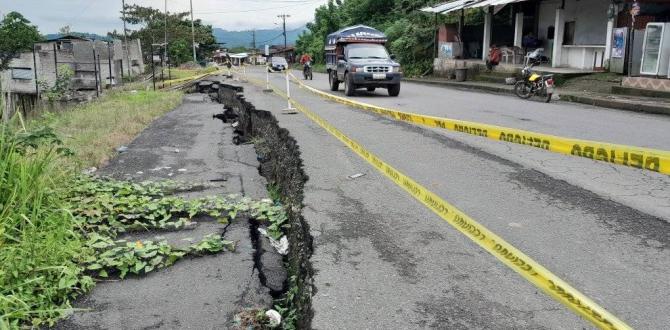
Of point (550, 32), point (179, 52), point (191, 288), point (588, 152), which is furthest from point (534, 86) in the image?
point (179, 52)

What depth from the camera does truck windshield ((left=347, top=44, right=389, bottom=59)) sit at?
18.1 metres

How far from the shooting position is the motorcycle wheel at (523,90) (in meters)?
16.3

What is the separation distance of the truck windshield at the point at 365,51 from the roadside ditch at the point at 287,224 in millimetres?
6545

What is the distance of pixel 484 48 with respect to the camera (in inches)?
1058

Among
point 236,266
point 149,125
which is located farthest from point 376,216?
point 149,125

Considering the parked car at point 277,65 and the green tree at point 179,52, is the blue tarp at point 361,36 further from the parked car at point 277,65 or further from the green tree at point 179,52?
the green tree at point 179,52

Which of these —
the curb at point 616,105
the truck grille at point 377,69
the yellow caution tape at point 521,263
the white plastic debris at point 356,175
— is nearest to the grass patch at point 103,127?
the white plastic debris at point 356,175

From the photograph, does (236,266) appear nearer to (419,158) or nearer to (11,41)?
(419,158)

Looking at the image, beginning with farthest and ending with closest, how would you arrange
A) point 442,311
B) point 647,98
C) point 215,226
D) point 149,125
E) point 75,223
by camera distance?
point 647,98
point 149,125
point 215,226
point 75,223
point 442,311

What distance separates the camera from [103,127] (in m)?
12.0

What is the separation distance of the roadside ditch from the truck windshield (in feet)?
21.5

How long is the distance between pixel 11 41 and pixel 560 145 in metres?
51.1

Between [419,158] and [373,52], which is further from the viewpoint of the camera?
[373,52]

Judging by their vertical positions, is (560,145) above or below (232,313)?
above
